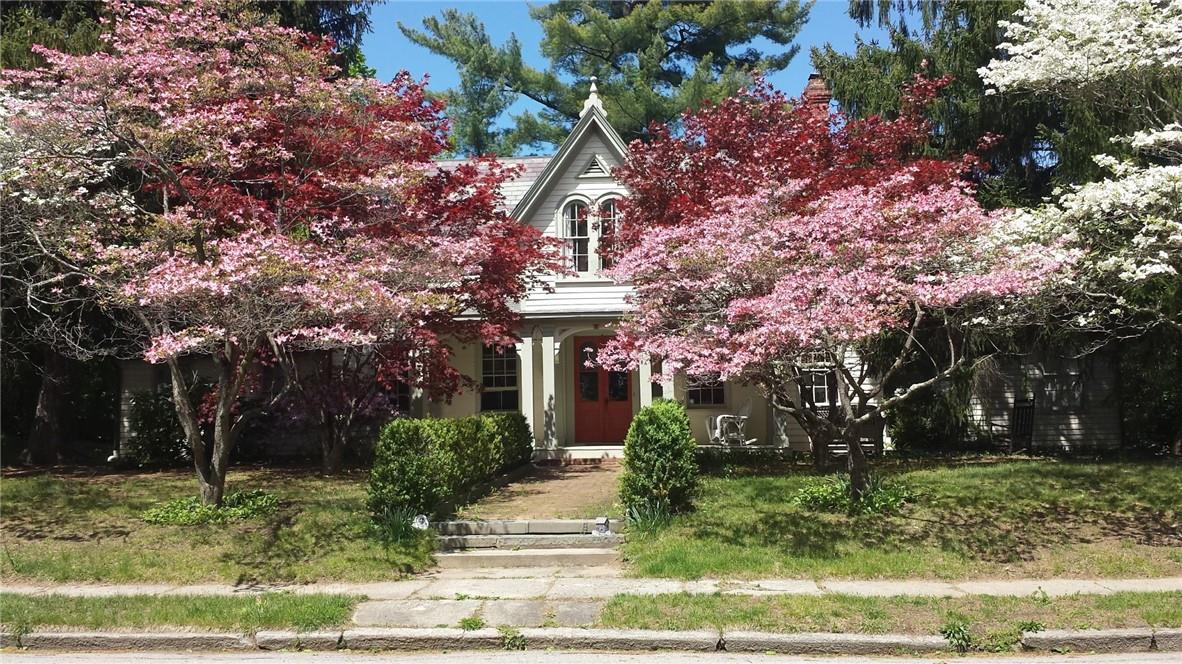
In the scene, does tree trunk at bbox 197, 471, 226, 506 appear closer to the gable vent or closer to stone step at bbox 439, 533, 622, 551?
stone step at bbox 439, 533, 622, 551

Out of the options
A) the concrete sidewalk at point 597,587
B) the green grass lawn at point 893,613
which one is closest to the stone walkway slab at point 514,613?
the concrete sidewalk at point 597,587

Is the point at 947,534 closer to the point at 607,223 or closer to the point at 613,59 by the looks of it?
the point at 607,223

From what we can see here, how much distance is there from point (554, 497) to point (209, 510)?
4.51 m

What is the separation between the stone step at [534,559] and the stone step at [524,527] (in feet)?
2.06

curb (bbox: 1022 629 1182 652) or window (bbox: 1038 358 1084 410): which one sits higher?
window (bbox: 1038 358 1084 410)

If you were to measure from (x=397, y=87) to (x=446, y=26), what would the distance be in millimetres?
26036

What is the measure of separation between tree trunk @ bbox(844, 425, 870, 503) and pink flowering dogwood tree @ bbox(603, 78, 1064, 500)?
0.7 inches

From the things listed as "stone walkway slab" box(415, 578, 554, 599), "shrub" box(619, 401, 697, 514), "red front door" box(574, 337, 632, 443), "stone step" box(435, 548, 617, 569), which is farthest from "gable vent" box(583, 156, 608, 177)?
"stone walkway slab" box(415, 578, 554, 599)

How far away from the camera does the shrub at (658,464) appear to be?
10.3 m

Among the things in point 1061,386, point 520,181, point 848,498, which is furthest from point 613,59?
point 848,498

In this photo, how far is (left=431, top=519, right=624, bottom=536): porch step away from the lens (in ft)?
34.3

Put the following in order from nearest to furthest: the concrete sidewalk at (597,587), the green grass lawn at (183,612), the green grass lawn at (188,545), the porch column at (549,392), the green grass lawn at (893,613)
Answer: the green grass lawn at (893,613)
the green grass lawn at (183,612)
the concrete sidewalk at (597,587)
the green grass lawn at (188,545)
the porch column at (549,392)

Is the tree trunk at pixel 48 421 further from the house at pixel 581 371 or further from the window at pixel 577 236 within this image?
the window at pixel 577 236

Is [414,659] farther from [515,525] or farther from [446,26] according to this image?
[446,26]
